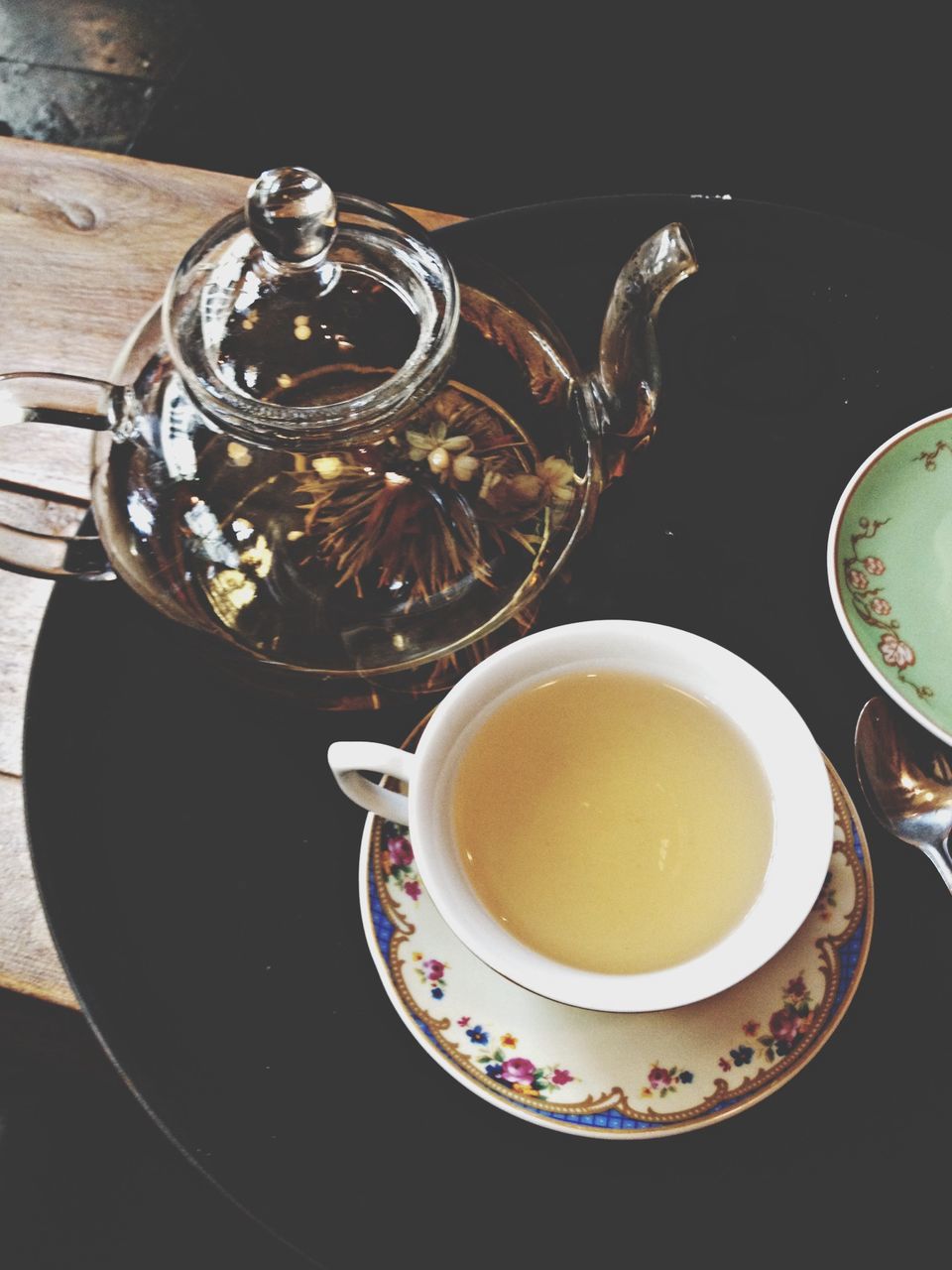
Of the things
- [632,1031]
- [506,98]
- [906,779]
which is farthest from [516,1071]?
[506,98]

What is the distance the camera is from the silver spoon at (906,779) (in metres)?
0.64

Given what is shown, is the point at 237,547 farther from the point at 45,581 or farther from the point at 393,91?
the point at 393,91

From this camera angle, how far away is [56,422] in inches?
25.2

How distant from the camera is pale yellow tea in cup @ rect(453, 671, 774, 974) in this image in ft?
1.96

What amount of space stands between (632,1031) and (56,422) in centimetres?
47

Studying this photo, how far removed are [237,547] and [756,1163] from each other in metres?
0.46

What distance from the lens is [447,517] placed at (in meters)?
0.68

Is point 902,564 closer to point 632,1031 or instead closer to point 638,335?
point 638,335

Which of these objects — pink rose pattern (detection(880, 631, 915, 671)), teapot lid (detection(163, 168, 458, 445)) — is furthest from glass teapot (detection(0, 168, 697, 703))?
pink rose pattern (detection(880, 631, 915, 671))

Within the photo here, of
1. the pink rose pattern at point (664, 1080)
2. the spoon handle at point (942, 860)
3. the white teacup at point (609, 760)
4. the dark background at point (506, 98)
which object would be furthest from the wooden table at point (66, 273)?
the dark background at point (506, 98)

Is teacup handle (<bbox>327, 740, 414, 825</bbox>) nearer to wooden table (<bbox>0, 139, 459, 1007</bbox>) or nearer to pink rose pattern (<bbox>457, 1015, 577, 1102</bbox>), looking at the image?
pink rose pattern (<bbox>457, 1015, 577, 1102</bbox>)

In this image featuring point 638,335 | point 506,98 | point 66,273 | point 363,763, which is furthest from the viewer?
point 506,98

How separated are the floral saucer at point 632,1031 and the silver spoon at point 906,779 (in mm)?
41

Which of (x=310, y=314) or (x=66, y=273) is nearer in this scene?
(x=310, y=314)
